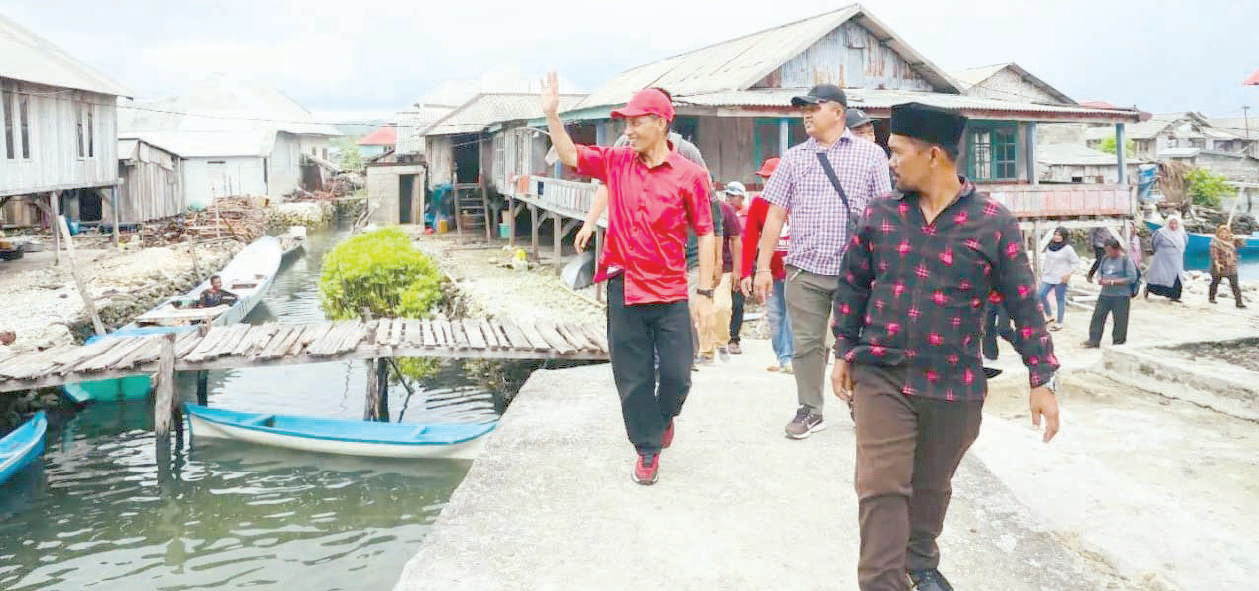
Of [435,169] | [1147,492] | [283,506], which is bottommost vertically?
[283,506]

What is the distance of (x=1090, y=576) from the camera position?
3811mm

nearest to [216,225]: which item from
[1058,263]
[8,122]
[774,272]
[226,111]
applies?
[8,122]

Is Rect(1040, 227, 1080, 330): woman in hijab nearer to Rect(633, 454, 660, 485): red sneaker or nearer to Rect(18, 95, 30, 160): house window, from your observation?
Rect(633, 454, 660, 485): red sneaker

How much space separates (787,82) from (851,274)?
18058 mm

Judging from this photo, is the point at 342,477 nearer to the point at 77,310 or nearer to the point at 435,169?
the point at 77,310

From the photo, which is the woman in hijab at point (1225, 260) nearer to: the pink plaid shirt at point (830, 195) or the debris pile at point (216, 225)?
the pink plaid shirt at point (830, 195)

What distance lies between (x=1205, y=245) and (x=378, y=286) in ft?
115

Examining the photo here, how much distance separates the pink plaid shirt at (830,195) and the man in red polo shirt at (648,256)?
79 centimetres

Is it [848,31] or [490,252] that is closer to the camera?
[848,31]

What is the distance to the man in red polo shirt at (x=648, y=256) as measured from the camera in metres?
4.49

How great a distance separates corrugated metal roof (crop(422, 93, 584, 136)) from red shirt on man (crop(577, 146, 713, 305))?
2810cm

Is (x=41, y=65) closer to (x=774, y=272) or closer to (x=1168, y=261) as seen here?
(x=774, y=272)

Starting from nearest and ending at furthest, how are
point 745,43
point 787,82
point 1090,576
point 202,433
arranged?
1. point 1090,576
2. point 202,433
3. point 787,82
4. point 745,43

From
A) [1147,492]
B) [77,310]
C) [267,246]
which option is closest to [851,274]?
[1147,492]
